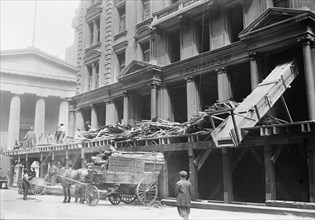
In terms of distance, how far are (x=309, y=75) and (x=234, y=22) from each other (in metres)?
7.06

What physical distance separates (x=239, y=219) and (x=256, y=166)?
7.01 metres

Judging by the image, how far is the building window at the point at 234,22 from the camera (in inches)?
779

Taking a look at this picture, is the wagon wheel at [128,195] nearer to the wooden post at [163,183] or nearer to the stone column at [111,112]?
the wooden post at [163,183]

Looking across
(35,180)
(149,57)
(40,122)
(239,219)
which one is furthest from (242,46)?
(40,122)

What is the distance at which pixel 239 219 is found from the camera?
1088 centimetres

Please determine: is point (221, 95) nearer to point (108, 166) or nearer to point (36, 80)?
point (108, 166)

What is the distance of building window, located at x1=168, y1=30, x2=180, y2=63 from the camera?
2333 cm

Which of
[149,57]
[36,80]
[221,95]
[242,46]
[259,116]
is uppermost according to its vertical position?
[36,80]

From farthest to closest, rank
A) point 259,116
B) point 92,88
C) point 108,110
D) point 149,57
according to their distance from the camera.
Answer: point 92,88 < point 108,110 < point 149,57 < point 259,116

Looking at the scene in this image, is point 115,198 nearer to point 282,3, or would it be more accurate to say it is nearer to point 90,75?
point 282,3

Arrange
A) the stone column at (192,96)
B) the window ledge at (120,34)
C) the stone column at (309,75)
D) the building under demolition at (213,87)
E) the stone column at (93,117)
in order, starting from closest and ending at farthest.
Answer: the building under demolition at (213,87) → the stone column at (309,75) → the stone column at (192,96) → the window ledge at (120,34) → the stone column at (93,117)

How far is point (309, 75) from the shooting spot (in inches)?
574

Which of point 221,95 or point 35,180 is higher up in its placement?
point 221,95

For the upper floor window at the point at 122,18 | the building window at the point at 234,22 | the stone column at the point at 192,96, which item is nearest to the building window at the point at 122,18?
the upper floor window at the point at 122,18
